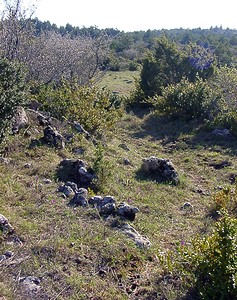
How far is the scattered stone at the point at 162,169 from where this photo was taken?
7535 mm

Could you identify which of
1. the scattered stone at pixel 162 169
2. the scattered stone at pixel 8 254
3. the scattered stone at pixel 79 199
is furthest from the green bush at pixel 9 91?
the scattered stone at pixel 162 169

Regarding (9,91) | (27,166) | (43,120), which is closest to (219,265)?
(27,166)

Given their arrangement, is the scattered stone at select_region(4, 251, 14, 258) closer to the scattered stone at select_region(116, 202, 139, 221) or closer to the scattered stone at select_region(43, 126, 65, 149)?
the scattered stone at select_region(116, 202, 139, 221)

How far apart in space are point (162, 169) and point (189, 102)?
21.4 feet

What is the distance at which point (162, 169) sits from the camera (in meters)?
7.68

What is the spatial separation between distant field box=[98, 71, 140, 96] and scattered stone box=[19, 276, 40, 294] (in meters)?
18.7

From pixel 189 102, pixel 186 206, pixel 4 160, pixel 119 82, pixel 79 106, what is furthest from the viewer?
pixel 119 82

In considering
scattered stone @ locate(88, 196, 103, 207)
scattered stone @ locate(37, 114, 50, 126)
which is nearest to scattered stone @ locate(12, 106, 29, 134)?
scattered stone @ locate(37, 114, 50, 126)

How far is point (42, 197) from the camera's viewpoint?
5.61 m

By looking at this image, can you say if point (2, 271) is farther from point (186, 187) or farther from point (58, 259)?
point (186, 187)

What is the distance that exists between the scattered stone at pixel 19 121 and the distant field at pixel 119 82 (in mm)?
13915

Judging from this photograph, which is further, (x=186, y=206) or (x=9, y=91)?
(x=186, y=206)

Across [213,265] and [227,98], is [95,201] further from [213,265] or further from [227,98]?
[227,98]

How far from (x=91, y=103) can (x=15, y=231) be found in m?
6.43
